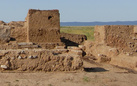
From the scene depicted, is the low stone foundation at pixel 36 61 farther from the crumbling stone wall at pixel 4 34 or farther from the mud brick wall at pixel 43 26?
the mud brick wall at pixel 43 26

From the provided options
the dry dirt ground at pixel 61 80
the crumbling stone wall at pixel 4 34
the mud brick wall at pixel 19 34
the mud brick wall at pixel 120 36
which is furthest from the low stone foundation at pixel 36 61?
the mud brick wall at pixel 19 34

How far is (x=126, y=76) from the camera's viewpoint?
313 inches

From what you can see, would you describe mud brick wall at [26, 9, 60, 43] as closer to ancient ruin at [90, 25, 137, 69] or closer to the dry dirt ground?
ancient ruin at [90, 25, 137, 69]

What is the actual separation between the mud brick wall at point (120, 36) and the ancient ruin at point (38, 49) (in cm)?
175

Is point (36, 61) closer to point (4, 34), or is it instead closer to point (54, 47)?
point (4, 34)

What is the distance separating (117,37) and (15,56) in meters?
7.85

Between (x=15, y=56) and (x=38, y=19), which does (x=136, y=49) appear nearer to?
(x=38, y=19)

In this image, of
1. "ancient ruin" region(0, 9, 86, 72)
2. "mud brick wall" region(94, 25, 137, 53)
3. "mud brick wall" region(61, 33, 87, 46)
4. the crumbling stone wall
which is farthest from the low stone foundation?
"mud brick wall" region(61, 33, 87, 46)

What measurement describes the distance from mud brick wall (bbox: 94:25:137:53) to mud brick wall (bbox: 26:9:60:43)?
11.5ft

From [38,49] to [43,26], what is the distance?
26.6ft

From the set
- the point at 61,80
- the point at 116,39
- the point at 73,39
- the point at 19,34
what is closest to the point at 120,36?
the point at 116,39

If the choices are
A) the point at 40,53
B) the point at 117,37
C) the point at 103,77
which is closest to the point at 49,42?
the point at 117,37

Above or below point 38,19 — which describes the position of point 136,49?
below

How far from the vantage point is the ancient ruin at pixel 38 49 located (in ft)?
26.4
